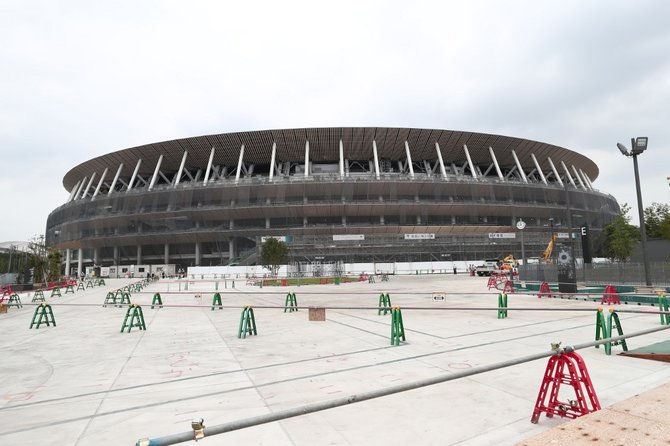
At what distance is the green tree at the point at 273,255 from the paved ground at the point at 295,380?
4101 cm

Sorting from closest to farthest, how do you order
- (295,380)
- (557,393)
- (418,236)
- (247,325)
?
(557,393) → (295,380) → (247,325) → (418,236)

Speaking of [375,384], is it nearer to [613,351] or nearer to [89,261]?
[613,351]

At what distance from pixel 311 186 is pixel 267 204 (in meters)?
7.84

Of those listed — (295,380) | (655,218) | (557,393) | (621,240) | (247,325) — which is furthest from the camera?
(655,218)

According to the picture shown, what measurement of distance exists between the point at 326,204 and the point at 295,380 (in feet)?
194

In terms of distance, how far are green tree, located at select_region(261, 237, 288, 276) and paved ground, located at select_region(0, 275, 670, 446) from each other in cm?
4101

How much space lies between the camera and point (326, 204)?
6588cm

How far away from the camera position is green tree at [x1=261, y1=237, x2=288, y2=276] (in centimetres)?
5438

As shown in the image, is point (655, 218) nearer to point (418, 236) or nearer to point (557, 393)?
point (418, 236)

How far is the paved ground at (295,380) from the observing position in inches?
188

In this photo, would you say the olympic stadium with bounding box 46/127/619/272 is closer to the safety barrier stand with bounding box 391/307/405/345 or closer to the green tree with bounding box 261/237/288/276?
the green tree with bounding box 261/237/288/276

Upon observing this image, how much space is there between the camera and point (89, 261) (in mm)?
87375

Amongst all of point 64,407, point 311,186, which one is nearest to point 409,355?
point 64,407

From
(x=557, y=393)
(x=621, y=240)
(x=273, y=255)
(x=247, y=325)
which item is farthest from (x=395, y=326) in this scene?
(x=621, y=240)
